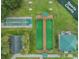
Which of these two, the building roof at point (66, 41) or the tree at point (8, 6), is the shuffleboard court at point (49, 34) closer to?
the building roof at point (66, 41)

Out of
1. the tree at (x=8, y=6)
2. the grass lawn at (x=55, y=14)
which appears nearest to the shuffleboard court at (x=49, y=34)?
the grass lawn at (x=55, y=14)

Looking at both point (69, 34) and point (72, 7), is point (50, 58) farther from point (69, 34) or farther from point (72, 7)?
point (72, 7)

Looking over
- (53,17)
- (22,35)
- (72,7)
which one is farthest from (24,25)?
(72,7)

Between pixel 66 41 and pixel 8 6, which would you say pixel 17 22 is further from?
pixel 66 41

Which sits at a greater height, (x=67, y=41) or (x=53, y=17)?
(x=53, y=17)

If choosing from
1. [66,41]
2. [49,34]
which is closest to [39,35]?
[49,34]

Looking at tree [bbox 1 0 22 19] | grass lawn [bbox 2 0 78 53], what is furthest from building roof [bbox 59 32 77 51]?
tree [bbox 1 0 22 19]

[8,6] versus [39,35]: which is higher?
[8,6]

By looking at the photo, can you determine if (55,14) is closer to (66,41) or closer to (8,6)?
(66,41)

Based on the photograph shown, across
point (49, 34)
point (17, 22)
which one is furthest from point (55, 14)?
point (17, 22)
